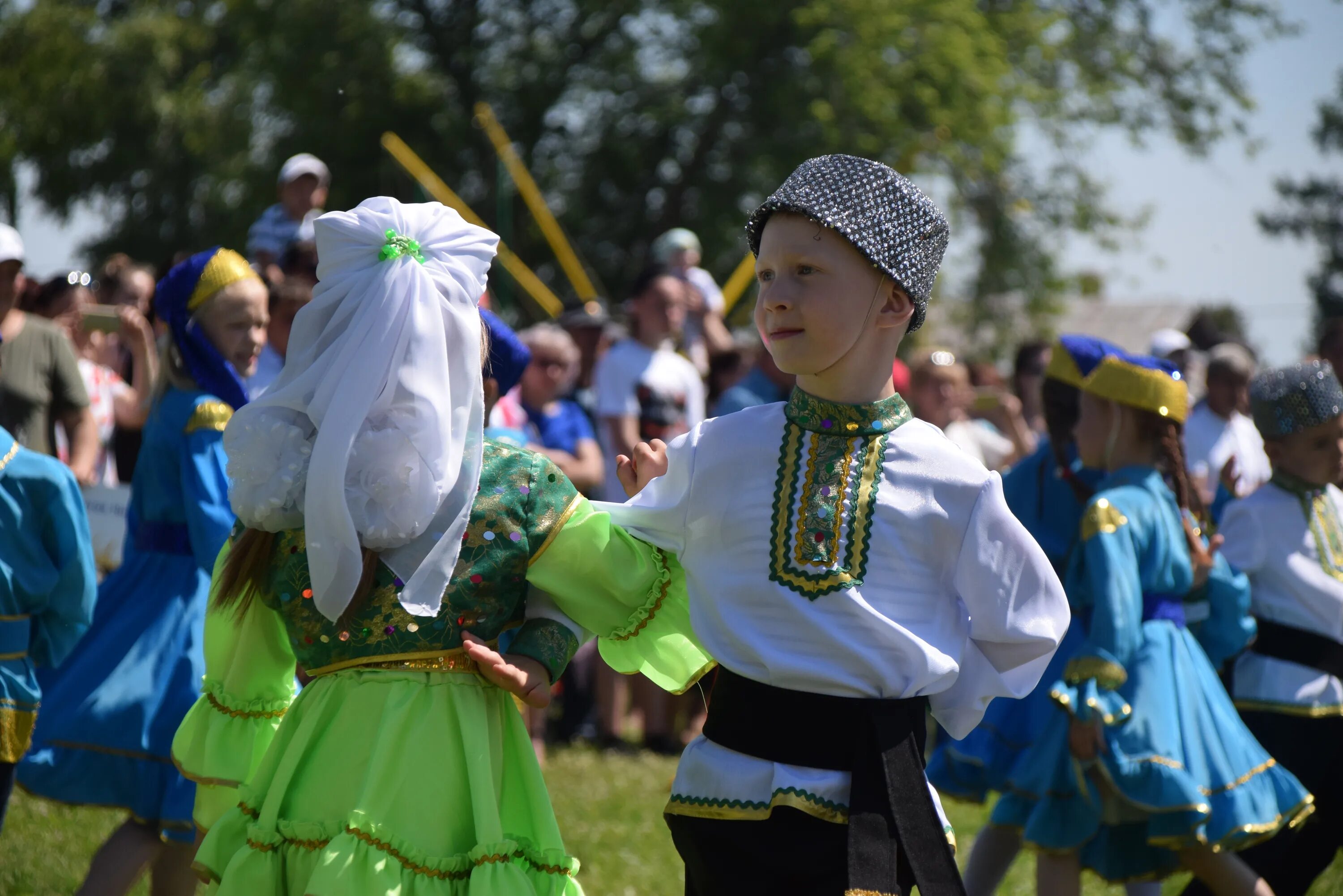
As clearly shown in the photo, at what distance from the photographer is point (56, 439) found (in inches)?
244

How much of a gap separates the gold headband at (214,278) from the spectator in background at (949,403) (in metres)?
3.83

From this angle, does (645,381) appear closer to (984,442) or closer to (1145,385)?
(984,442)

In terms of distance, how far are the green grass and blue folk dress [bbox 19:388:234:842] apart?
0.97m

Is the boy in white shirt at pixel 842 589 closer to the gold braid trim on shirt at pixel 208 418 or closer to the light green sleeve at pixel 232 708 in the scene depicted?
the light green sleeve at pixel 232 708

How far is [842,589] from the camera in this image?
2539mm

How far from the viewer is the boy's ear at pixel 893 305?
2.66 meters

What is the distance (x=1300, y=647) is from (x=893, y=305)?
8.43ft

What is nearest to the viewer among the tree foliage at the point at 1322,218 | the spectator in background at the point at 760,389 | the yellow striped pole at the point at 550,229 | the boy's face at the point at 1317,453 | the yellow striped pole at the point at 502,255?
the boy's face at the point at 1317,453

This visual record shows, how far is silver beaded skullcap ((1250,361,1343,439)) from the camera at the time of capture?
14.8 ft

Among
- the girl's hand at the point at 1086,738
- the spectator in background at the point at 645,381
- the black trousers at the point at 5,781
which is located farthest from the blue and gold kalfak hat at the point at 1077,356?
the black trousers at the point at 5,781

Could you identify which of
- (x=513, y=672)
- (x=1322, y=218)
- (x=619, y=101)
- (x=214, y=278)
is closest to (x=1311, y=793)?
(x=513, y=672)

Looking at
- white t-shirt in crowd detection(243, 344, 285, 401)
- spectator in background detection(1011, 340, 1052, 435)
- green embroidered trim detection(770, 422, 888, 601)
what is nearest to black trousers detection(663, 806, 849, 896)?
green embroidered trim detection(770, 422, 888, 601)

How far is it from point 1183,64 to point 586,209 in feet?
34.3

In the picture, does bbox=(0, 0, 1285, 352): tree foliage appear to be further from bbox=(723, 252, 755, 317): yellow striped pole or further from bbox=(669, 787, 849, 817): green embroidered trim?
bbox=(669, 787, 849, 817): green embroidered trim
